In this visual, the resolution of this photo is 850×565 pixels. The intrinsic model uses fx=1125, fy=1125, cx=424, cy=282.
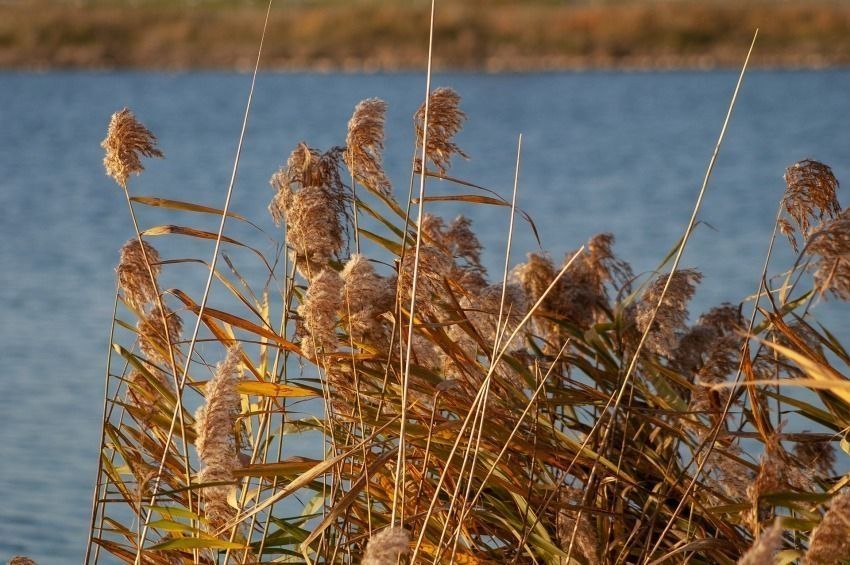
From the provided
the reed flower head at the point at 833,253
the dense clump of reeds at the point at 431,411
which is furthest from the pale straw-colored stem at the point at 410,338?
the reed flower head at the point at 833,253

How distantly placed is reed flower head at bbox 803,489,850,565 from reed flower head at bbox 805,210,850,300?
480 millimetres

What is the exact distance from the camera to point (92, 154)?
19.4 m

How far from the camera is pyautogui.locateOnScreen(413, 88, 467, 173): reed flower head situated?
184 cm

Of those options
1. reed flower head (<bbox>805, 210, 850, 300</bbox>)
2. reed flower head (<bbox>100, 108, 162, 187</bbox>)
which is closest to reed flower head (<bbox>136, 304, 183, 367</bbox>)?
reed flower head (<bbox>100, 108, 162, 187</bbox>)

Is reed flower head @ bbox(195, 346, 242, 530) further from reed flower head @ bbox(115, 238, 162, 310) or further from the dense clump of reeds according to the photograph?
reed flower head @ bbox(115, 238, 162, 310)

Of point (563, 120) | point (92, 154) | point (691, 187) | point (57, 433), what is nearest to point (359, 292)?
point (57, 433)

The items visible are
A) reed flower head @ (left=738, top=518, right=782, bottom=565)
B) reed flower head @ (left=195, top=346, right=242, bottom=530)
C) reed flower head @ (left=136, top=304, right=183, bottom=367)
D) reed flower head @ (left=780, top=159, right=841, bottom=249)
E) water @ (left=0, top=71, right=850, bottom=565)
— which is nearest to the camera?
reed flower head @ (left=738, top=518, right=782, bottom=565)

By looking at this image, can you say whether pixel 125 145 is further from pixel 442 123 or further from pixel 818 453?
pixel 818 453

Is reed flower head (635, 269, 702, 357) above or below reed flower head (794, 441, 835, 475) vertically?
above

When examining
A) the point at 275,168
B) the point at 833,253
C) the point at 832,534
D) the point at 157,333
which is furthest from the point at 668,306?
the point at 275,168

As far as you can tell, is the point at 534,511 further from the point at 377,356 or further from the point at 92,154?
the point at 92,154

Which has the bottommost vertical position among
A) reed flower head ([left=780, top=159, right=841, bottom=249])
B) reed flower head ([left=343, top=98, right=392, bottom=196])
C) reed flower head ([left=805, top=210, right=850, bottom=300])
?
reed flower head ([left=805, top=210, right=850, bottom=300])

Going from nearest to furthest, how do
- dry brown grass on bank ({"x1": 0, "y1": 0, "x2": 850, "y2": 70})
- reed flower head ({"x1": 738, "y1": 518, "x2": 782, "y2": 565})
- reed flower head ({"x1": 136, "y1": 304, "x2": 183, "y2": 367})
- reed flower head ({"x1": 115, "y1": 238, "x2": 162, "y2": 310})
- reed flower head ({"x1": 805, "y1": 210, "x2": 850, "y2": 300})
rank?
reed flower head ({"x1": 738, "y1": 518, "x2": 782, "y2": 565})
reed flower head ({"x1": 805, "y1": 210, "x2": 850, "y2": 300})
reed flower head ({"x1": 115, "y1": 238, "x2": 162, "y2": 310})
reed flower head ({"x1": 136, "y1": 304, "x2": 183, "y2": 367})
dry brown grass on bank ({"x1": 0, "y1": 0, "x2": 850, "y2": 70})

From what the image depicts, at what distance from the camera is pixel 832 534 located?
4.18ft
